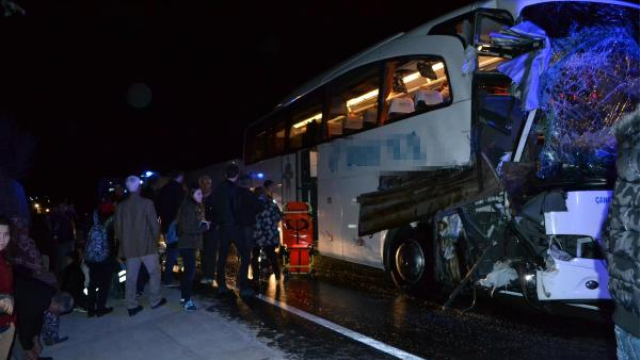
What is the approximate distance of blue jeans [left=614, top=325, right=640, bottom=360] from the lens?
2580 mm

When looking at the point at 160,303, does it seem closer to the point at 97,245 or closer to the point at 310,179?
the point at 97,245

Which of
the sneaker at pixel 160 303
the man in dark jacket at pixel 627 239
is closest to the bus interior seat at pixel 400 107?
the sneaker at pixel 160 303

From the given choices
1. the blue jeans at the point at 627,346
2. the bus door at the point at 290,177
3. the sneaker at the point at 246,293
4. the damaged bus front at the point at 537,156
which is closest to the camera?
the blue jeans at the point at 627,346

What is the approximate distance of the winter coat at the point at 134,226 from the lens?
6.47 m

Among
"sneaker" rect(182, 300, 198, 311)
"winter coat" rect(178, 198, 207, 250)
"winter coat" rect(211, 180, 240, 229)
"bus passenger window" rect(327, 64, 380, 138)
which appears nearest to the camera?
"sneaker" rect(182, 300, 198, 311)

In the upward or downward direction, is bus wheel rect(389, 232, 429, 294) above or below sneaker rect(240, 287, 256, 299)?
above

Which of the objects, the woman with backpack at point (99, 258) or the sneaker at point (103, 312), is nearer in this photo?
the woman with backpack at point (99, 258)

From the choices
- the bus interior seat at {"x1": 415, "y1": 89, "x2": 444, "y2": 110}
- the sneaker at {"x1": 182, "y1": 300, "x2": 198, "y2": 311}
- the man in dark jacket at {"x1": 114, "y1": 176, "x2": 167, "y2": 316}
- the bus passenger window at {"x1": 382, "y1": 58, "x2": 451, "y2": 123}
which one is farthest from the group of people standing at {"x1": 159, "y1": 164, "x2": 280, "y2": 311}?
the bus interior seat at {"x1": 415, "y1": 89, "x2": 444, "y2": 110}

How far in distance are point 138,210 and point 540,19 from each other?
5.35 meters

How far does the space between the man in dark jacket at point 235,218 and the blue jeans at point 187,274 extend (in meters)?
0.53

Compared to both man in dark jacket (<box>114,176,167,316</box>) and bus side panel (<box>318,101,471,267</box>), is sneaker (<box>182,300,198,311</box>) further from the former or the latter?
bus side panel (<box>318,101,471,267</box>)

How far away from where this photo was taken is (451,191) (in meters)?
6.63

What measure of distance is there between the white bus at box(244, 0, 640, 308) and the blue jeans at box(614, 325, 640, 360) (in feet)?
9.10

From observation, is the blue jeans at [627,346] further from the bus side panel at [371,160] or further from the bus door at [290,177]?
the bus door at [290,177]
